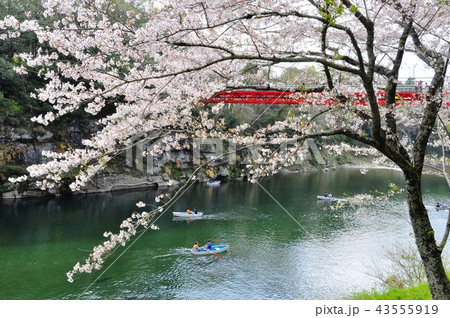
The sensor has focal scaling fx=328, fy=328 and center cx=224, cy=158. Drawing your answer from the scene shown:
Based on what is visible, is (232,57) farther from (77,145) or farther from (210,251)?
(77,145)

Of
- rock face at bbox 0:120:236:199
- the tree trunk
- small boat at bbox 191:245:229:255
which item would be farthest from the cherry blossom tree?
rock face at bbox 0:120:236:199

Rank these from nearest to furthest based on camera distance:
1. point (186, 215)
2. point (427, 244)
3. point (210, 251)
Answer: point (427, 244)
point (210, 251)
point (186, 215)

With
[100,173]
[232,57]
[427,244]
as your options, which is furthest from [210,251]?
[100,173]

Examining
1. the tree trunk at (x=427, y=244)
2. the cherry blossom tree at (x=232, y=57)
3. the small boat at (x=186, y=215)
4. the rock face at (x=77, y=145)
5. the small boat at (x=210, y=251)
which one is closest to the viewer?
the cherry blossom tree at (x=232, y=57)

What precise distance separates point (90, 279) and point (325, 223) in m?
11.2

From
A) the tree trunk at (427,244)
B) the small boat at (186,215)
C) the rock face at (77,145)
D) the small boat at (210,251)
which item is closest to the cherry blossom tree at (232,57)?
the tree trunk at (427,244)

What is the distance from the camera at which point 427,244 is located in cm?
361

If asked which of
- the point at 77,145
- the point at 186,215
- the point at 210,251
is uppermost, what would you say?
the point at 77,145

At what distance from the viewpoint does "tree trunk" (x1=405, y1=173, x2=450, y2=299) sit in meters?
3.57

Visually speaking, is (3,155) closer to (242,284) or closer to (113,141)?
(242,284)

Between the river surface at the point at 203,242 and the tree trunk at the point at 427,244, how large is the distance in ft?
3.97

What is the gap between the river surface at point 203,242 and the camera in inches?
375

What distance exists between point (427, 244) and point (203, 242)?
10.8 metres

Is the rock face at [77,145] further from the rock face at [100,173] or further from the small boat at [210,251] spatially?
the small boat at [210,251]
